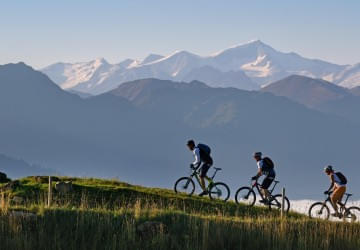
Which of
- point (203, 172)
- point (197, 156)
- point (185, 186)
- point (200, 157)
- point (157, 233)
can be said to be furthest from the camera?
point (185, 186)

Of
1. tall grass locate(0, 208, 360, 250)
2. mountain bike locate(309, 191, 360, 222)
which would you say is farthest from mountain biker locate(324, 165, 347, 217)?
tall grass locate(0, 208, 360, 250)

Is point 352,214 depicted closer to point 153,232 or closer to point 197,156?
point 197,156

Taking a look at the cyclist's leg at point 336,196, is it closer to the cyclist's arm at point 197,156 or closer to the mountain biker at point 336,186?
the mountain biker at point 336,186

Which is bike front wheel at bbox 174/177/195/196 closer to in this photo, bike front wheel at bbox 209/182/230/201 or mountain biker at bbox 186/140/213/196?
bike front wheel at bbox 209/182/230/201

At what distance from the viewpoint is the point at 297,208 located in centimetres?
2978

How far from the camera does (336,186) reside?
84.0ft

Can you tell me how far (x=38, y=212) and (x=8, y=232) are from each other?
246cm

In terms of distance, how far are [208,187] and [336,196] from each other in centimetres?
604

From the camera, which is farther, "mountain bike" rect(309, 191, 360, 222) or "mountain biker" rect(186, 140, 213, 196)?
"mountain biker" rect(186, 140, 213, 196)

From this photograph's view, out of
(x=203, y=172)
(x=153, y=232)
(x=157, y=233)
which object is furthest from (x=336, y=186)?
(x=153, y=232)

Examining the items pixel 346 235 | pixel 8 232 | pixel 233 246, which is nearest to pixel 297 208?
pixel 346 235

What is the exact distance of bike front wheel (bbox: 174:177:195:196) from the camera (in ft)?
95.2

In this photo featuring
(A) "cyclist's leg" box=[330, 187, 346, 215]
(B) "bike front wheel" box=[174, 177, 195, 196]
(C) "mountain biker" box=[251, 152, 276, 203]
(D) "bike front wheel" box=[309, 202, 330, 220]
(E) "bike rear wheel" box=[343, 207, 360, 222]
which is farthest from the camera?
(B) "bike front wheel" box=[174, 177, 195, 196]

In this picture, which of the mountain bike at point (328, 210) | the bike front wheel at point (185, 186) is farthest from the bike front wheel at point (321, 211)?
the bike front wheel at point (185, 186)
